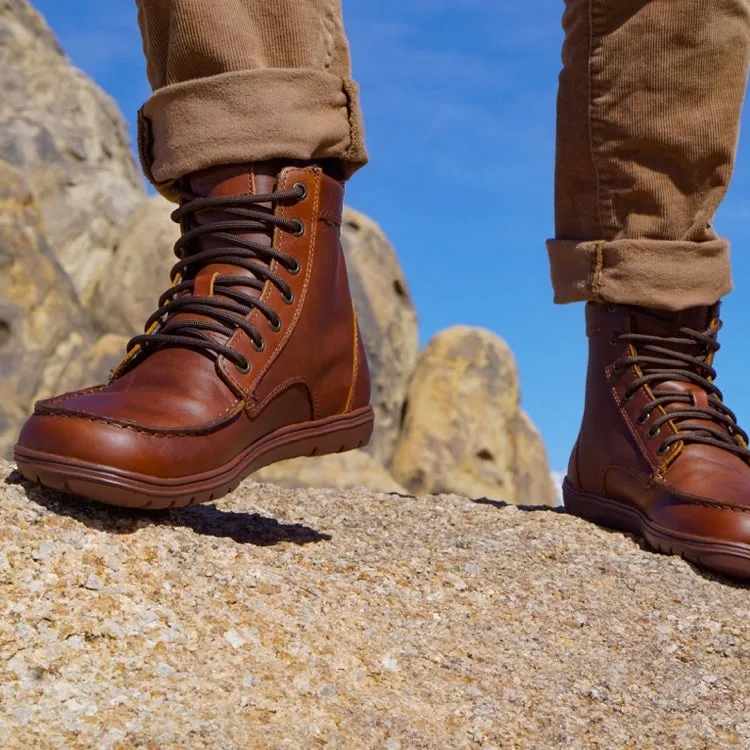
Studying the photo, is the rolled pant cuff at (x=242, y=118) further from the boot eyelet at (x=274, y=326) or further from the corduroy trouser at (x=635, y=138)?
the boot eyelet at (x=274, y=326)

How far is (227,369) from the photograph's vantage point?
1.78 meters

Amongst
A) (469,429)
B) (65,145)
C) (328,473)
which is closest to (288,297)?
(328,473)

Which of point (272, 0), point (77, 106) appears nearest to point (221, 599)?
point (272, 0)

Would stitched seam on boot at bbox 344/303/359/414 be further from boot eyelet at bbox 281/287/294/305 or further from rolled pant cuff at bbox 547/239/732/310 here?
rolled pant cuff at bbox 547/239/732/310

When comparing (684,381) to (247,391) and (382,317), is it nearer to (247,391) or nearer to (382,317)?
(247,391)

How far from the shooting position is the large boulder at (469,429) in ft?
32.7

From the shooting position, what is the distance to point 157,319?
189 cm

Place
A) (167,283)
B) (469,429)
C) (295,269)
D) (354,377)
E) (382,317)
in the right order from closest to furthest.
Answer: (295,269) → (354,377) → (167,283) → (469,429) → (382,317)

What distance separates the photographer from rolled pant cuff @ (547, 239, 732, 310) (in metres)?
2.34

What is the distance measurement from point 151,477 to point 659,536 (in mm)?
1343

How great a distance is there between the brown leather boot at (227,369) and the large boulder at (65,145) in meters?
8.50

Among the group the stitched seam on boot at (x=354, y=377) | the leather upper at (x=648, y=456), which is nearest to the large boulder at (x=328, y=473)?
the leather upper at (x=648, y=456)

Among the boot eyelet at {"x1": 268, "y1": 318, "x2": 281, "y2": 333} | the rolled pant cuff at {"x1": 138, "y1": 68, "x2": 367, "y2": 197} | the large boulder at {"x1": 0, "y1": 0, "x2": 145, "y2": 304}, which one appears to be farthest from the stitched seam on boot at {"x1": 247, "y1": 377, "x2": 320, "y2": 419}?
the large boulder at {"x1": 0, "y1": 0, "x2": 145, "y2": 304}

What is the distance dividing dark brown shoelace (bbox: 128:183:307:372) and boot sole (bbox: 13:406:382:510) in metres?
0.19
